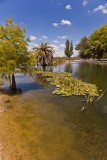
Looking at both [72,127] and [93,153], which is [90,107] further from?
[93,153]

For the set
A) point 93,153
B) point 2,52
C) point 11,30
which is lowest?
point 93,153

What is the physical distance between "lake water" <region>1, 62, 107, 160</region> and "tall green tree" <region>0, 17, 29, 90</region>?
183 inches

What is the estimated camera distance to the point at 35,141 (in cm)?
1181

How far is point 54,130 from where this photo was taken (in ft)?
44.3

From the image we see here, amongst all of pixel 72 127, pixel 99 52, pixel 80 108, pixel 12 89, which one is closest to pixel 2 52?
pixel 12 89

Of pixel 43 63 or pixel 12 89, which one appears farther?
pixel 43 63

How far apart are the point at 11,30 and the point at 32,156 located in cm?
1806

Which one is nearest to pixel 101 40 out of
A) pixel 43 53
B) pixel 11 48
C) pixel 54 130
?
pixel 43 53

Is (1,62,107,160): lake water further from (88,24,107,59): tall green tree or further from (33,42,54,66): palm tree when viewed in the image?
(88,24,107,59): tall green tree

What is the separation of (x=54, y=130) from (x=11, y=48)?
13.7 m

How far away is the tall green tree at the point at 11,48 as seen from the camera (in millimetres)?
23388

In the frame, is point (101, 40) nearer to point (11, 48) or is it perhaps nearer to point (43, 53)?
point (43, 53)

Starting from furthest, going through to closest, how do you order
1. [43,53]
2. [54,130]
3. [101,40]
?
[101,40] → [43,53] → [54,130]

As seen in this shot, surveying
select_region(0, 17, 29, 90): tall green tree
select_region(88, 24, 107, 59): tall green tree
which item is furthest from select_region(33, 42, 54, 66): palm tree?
select_region(0, 17, 29, 90): tall green tree
